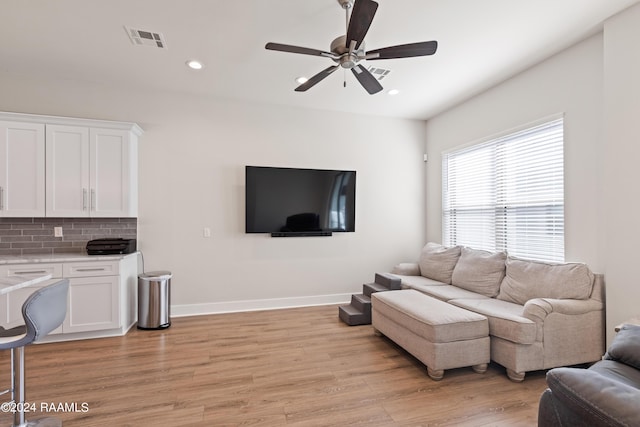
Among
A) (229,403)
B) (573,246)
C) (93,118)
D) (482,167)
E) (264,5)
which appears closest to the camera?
(229,403)

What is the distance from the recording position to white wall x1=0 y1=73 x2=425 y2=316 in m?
4.00

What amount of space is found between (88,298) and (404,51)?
12.9 ft

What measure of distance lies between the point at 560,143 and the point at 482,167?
1049 millimetres

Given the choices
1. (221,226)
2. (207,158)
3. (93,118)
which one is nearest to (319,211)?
(221,226)

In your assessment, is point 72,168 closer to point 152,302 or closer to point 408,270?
point 152,302

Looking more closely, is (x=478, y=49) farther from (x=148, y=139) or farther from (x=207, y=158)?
(x=148, y=139)

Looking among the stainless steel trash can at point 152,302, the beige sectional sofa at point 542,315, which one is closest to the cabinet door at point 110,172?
the stainless steel trash can at point 152,302

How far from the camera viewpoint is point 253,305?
4.37 metres

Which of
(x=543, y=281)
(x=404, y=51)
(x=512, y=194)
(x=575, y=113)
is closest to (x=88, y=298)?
(x=404, y=51)

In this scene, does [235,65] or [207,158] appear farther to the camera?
[207,158]

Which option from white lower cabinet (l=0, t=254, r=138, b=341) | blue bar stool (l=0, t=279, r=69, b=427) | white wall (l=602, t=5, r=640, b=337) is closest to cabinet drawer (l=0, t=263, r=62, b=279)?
white lower cabinet (l=0, t=254, r=138, b=341)

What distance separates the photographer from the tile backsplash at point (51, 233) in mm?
3553

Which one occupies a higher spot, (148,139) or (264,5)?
(264,5)

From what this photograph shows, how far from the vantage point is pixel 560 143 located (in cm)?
316
